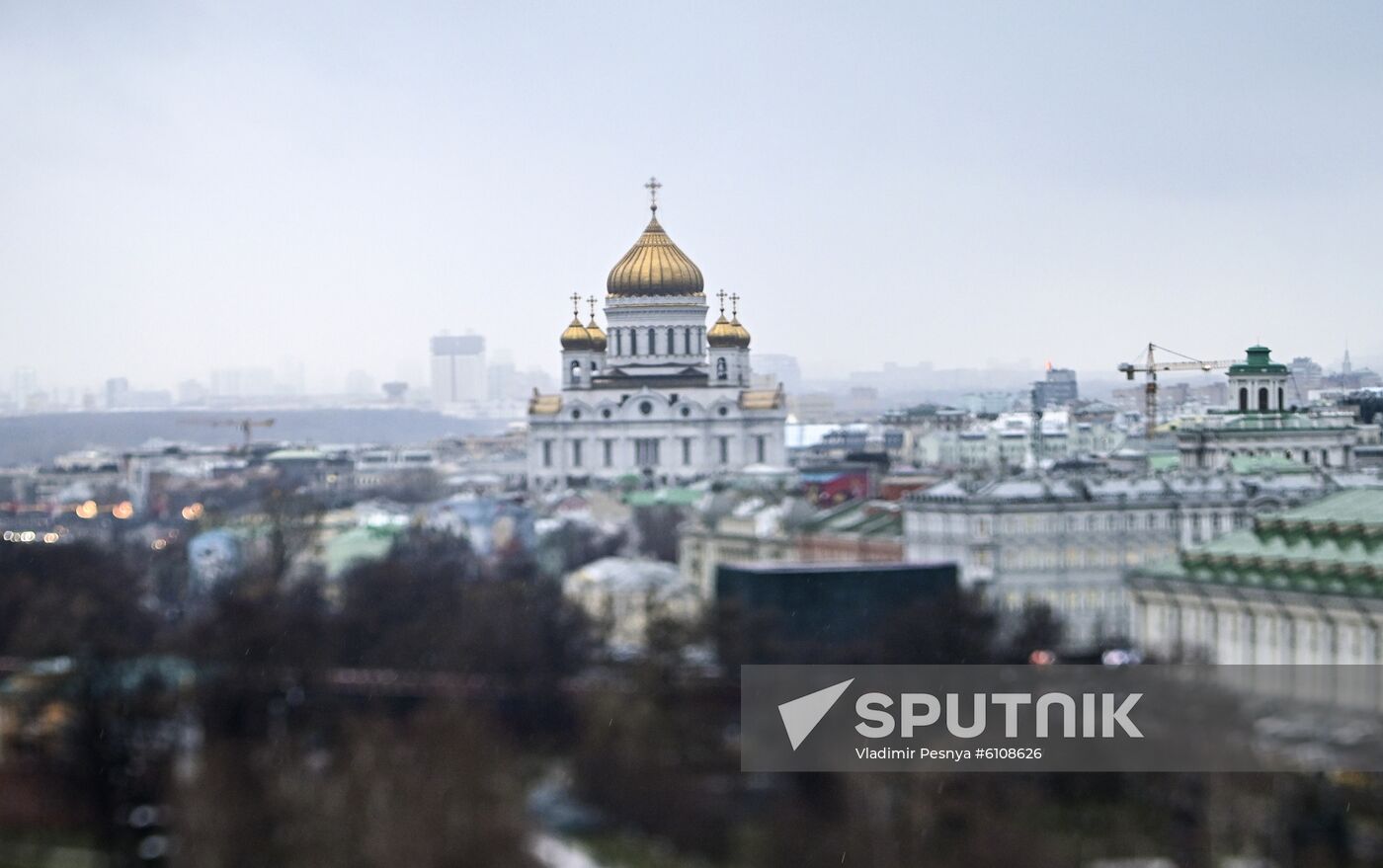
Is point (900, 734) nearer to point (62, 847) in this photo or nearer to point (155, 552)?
point (62, 847)

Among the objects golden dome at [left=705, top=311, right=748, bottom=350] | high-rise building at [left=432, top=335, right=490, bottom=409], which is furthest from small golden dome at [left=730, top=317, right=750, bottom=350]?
high-rise building at [left=432, top=335, right=490, bottom=409]

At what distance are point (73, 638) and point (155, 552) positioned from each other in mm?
15303

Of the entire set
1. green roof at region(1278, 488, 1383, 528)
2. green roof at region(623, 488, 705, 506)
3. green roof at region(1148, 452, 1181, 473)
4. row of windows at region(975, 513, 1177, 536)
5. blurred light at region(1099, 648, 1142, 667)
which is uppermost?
green roof at region(1278, 488, 1383, 528)

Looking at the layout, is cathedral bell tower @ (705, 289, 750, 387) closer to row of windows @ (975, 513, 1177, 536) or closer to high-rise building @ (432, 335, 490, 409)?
row of windows @ (975, 513, 1177, 536)

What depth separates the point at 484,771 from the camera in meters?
25.3

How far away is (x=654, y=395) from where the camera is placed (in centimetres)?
7225

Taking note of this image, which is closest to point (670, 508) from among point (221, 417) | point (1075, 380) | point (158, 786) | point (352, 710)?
point (352, 710)

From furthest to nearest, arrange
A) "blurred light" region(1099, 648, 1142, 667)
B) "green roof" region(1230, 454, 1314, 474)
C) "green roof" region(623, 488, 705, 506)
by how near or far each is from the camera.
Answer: "green roof" region(623, 488, 705, 506)
"green roof" region(1230, 454, 1314, 474)
"blurred light" region(1099, 648, 1142, 667)

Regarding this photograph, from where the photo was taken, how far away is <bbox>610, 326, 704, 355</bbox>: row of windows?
244 feet

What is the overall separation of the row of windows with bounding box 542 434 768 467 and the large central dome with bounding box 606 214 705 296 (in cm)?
351

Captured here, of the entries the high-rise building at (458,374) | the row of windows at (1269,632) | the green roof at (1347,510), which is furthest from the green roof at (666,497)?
the high-rise building at (458,374)

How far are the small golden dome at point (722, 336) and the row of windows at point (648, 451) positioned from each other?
2447 millimetres

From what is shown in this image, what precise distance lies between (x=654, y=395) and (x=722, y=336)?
239 centimetres

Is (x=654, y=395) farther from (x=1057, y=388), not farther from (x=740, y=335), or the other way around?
(x=1057, y=388)
